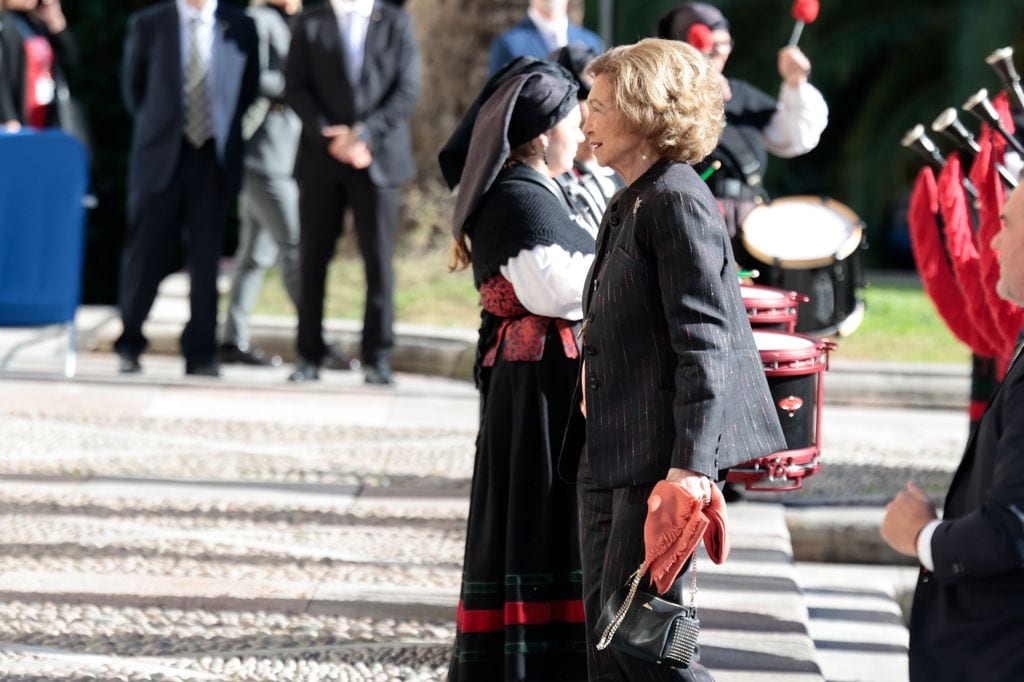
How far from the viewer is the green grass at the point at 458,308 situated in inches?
416

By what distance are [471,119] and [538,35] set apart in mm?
4216

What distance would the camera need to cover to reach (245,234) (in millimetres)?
9797

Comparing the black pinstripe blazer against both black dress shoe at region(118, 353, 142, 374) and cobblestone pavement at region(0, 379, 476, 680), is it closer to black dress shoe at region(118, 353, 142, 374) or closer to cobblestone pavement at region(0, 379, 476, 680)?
cobblestone pavement at region(0, 379, 476, 680)

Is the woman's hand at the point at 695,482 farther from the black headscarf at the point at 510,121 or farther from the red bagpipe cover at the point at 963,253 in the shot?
the red bagpipe cover at the point at 963,253

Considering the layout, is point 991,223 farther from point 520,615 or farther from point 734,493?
point 520,615

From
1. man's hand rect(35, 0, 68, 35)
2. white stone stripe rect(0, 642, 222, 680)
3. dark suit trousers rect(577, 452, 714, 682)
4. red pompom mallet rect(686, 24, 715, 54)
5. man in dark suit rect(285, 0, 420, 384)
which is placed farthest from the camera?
man's hand rect(35, 0, 68, 35)

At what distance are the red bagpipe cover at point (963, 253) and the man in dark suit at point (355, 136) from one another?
147 inches

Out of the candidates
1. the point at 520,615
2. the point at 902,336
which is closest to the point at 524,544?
the point at 520,615

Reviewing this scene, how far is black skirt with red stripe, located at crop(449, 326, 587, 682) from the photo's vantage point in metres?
4.24

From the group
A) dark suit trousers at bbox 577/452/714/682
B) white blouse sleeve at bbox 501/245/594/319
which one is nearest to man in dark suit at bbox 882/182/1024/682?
dark suit trousers at bbox 577/452/714/682

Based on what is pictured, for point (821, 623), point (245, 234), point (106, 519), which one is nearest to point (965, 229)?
point (821, 623)

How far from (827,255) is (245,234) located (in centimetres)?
437

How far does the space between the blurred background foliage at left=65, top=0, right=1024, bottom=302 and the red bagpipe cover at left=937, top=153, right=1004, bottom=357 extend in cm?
898

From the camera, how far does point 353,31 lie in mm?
8844
